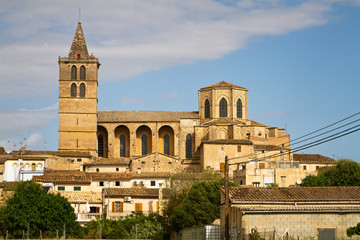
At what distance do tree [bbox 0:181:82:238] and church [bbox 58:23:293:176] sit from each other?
30.5m

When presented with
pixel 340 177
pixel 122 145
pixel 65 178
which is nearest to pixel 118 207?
pixel 65 178

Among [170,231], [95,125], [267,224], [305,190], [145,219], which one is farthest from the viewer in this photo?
[95,125]

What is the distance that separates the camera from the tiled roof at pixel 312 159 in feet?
226

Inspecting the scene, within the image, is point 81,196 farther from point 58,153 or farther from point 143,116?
point 143,116

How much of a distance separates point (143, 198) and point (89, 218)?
14.0 feet

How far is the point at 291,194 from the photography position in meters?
30.9

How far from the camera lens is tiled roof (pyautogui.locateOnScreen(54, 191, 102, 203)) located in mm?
50812

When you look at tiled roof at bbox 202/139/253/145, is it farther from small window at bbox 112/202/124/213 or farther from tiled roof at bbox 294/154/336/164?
small window at bbox 112/202/124/213

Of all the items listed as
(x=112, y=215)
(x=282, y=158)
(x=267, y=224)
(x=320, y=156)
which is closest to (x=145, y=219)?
(x=112, y=215)

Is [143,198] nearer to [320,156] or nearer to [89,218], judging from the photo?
[89,218]

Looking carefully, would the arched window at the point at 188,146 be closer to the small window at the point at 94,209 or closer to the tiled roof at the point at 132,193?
the tiled roof at the point at 132,193

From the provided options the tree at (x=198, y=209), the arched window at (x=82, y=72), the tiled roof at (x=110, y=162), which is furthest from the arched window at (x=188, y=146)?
the tree at (x=198, y=209)

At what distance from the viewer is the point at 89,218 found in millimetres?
49219

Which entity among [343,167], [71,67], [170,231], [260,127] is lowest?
[170,231]
